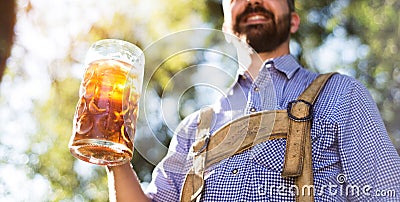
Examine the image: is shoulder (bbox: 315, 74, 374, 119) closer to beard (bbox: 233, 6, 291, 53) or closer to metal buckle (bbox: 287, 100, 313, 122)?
metal buckle (bbox: 287, 100, 313, 122)

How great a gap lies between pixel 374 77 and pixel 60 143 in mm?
1982

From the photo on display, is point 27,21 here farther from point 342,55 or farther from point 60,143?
point 342,55

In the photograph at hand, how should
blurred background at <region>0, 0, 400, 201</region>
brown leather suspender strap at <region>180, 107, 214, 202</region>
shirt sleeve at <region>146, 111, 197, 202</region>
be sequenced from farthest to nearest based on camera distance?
blurred background at <region>0, 0, 400, 201</region>, shirt sleeve at <region>146, 111, 197, 202</region>, brown leather suspender strap at <region>180, 107, 214, 202</region>

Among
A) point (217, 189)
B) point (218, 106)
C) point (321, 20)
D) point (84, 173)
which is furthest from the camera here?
point (84, 173)

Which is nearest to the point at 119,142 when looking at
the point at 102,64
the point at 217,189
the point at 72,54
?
the point at 102,64

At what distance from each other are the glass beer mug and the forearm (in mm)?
142

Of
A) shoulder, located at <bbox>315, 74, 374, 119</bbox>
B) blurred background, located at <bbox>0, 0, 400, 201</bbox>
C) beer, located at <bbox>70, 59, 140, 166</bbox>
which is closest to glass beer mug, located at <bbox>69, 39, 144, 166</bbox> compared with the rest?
beer, located at <bbox>70, 59, 140, 166</bbox>

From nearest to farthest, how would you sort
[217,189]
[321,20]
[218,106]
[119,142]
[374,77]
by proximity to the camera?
[119,142], [217,189], [218,106], [374,77], [321,20]

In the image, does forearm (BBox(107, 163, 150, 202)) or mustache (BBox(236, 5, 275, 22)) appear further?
mustache (BBox(236, 5, 275, 22))

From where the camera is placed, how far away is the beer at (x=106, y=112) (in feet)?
3.23

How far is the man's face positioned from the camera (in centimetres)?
143

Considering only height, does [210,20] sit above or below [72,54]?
above

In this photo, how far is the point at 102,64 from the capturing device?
3.36 ft

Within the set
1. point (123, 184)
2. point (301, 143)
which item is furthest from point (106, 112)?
point (301, 143)
